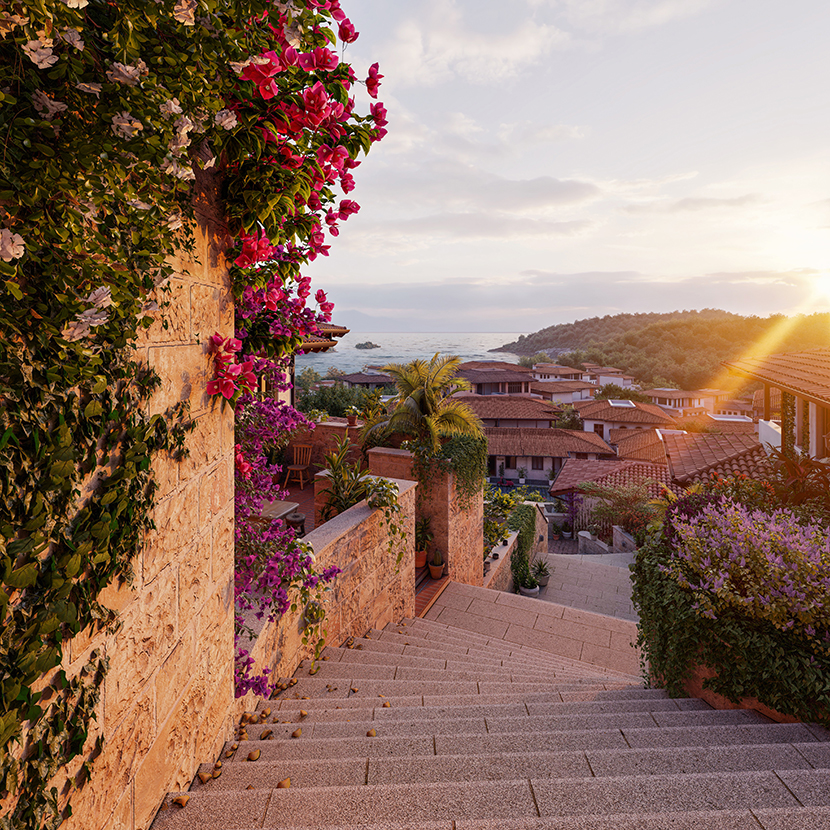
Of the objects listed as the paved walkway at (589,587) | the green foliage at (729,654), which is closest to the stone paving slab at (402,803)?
the green foliage at (729,654)

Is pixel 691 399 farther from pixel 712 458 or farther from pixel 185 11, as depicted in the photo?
pixel 185 11

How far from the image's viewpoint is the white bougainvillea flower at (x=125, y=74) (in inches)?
42.7

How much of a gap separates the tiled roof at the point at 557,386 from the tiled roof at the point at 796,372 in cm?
4644

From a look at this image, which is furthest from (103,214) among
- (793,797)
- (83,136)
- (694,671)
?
(694,671)

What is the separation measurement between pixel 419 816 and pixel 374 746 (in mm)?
705

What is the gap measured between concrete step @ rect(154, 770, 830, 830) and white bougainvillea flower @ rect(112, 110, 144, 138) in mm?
2276

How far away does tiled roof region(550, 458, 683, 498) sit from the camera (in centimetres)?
2533

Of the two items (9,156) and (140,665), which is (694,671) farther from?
(9,156)

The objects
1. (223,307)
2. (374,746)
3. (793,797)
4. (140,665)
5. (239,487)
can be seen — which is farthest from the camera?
(239,487)

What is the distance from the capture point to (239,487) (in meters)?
3.00

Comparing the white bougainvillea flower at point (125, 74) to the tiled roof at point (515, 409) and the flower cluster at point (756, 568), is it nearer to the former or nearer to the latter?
the flower cluster at point (756, 568)

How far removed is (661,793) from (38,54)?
10.1ft

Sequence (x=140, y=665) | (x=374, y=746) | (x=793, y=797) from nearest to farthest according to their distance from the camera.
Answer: (x=140, y=665), (x=793, y=797), (x=374, y=746)

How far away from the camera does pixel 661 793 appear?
6.47 ft
